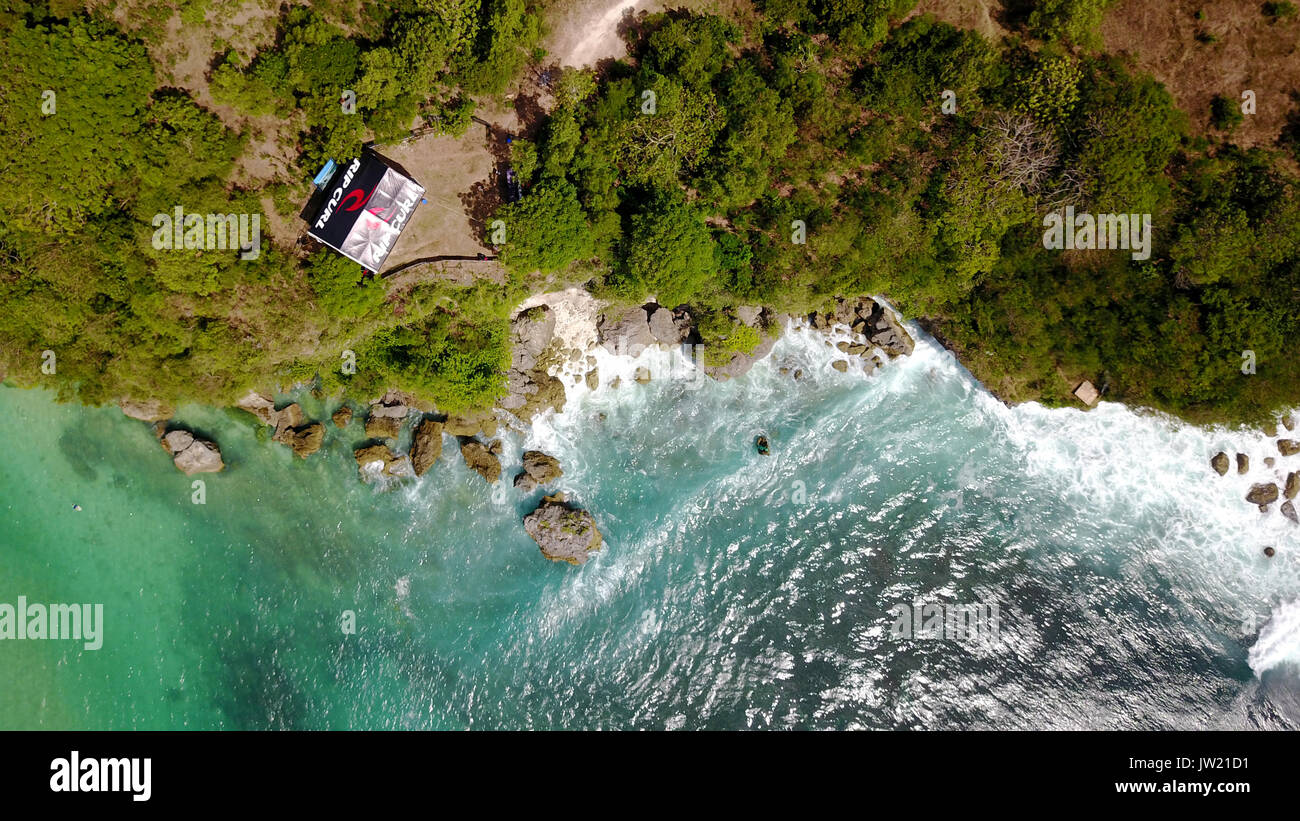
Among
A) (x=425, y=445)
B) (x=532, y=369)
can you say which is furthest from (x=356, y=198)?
(x=425, y=445)

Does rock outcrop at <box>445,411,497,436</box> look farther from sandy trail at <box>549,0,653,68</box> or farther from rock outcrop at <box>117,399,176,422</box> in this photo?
sandy trail at <box>549,0,653,68</box>

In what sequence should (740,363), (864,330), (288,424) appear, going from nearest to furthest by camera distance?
(288,424)
(740,363)
(864,330)

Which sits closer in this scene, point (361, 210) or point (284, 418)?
point (361, 210)

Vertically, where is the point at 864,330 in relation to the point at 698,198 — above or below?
below

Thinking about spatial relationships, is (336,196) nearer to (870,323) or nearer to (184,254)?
(184,254)

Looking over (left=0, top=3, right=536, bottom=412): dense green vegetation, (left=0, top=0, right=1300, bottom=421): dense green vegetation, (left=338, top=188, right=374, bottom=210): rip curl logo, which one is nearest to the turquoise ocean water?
(left=0, top=3, right=536, bottom=412): dense green vegetation
